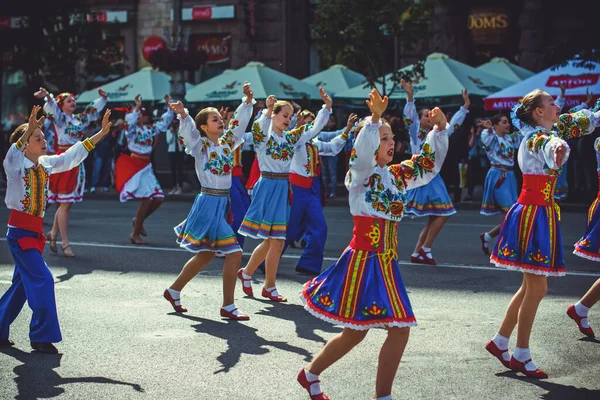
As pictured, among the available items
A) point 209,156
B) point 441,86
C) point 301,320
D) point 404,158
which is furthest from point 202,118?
point 441,86

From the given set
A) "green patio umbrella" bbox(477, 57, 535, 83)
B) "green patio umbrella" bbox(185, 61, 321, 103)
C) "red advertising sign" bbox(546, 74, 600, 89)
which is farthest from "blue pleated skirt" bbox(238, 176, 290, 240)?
"green patio umbrella" bbox(477, 57, 535, 83)

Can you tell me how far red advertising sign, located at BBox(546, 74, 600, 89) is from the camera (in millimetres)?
18812

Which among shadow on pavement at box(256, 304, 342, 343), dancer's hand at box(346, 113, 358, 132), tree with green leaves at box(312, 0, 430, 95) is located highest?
tree with green leaves at box(312, 0, 430, 95)

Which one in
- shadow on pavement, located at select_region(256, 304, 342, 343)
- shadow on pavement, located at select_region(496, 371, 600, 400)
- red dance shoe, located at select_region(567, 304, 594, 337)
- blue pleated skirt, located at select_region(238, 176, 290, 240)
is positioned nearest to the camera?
shadow on pavement, located at select_region(496, 371, 600, 400)

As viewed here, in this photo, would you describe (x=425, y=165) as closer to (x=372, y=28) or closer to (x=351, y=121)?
(x=351, y=121)

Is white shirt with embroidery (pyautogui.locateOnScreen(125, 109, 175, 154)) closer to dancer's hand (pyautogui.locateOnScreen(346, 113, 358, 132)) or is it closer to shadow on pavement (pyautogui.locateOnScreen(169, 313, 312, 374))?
dancer's hand (pyautogui.locateOnScreen(346, 113, 358, 132))

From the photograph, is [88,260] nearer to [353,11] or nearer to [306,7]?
[353,11]

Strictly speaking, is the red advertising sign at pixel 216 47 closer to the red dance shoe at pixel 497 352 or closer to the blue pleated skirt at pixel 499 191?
the blue pleated skirt at pixel 499 191

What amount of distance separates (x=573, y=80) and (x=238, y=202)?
9757 millimetres

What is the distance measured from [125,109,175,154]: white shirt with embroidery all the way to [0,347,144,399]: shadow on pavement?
265 inches

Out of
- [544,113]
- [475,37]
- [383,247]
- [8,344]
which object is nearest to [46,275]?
[8,344]

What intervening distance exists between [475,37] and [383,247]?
73.8 feet

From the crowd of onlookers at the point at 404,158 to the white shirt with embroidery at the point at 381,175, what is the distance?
37.7 feet

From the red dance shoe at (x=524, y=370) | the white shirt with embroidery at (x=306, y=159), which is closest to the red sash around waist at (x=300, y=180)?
the white shirt with embroidery at (x=306, y=159)
